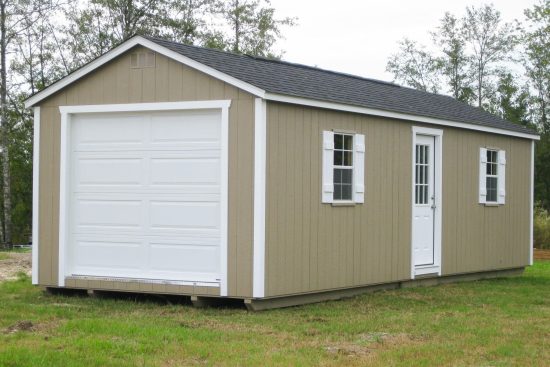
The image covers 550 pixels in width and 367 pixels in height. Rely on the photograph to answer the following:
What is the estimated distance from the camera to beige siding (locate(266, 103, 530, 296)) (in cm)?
1150

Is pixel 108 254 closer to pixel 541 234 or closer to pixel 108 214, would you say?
pixel 108 214

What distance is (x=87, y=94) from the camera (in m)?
12.4

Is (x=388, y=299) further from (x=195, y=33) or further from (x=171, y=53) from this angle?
(x=195, y=33)

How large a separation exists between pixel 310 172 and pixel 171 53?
226cm

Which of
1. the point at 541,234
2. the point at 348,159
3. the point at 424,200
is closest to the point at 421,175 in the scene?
the point at 424,200

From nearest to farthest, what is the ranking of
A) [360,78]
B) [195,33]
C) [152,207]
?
[152,207] → [360,78] → [195,33]

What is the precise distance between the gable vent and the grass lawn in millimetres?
2974

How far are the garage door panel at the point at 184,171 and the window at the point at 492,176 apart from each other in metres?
6.37

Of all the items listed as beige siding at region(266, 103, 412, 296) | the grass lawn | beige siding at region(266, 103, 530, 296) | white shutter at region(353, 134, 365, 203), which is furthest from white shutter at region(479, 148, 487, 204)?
white shutter at region(353, 134, 365, 203)

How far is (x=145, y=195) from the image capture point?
1202cm

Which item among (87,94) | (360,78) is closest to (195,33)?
(360,78)

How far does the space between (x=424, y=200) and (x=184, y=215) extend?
4.51 m

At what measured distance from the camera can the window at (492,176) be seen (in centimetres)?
1631

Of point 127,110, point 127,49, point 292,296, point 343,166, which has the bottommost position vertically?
point 292,296
